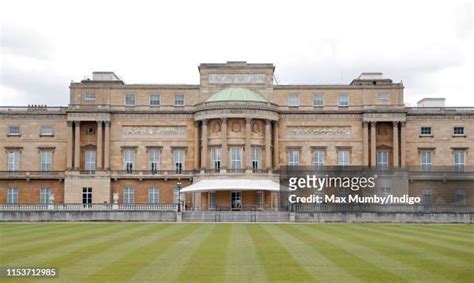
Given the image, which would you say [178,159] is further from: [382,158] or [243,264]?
[243,264]

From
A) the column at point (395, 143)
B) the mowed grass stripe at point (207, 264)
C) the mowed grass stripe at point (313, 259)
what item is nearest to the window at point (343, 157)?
the column at point (395, 143)

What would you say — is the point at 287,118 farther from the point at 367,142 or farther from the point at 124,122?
the point at 124,122

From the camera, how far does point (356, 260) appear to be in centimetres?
2584

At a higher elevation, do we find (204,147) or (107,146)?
(107,146)

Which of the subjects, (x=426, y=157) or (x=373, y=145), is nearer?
(x=373, y=145)

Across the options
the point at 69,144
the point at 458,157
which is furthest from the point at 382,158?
the point at 69,144

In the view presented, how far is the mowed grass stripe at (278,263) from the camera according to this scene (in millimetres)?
21500

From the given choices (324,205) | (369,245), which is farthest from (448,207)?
(369,245)

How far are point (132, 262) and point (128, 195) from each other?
58.4m

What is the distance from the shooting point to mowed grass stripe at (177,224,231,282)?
70.2ft

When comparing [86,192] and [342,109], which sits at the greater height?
[342,109]

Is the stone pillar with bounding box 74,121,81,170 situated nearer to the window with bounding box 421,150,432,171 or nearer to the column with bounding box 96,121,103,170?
the column with bounding box 96,121,103,170

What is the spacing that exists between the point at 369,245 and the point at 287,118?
51.2 metres

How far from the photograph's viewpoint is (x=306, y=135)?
8319 cm
